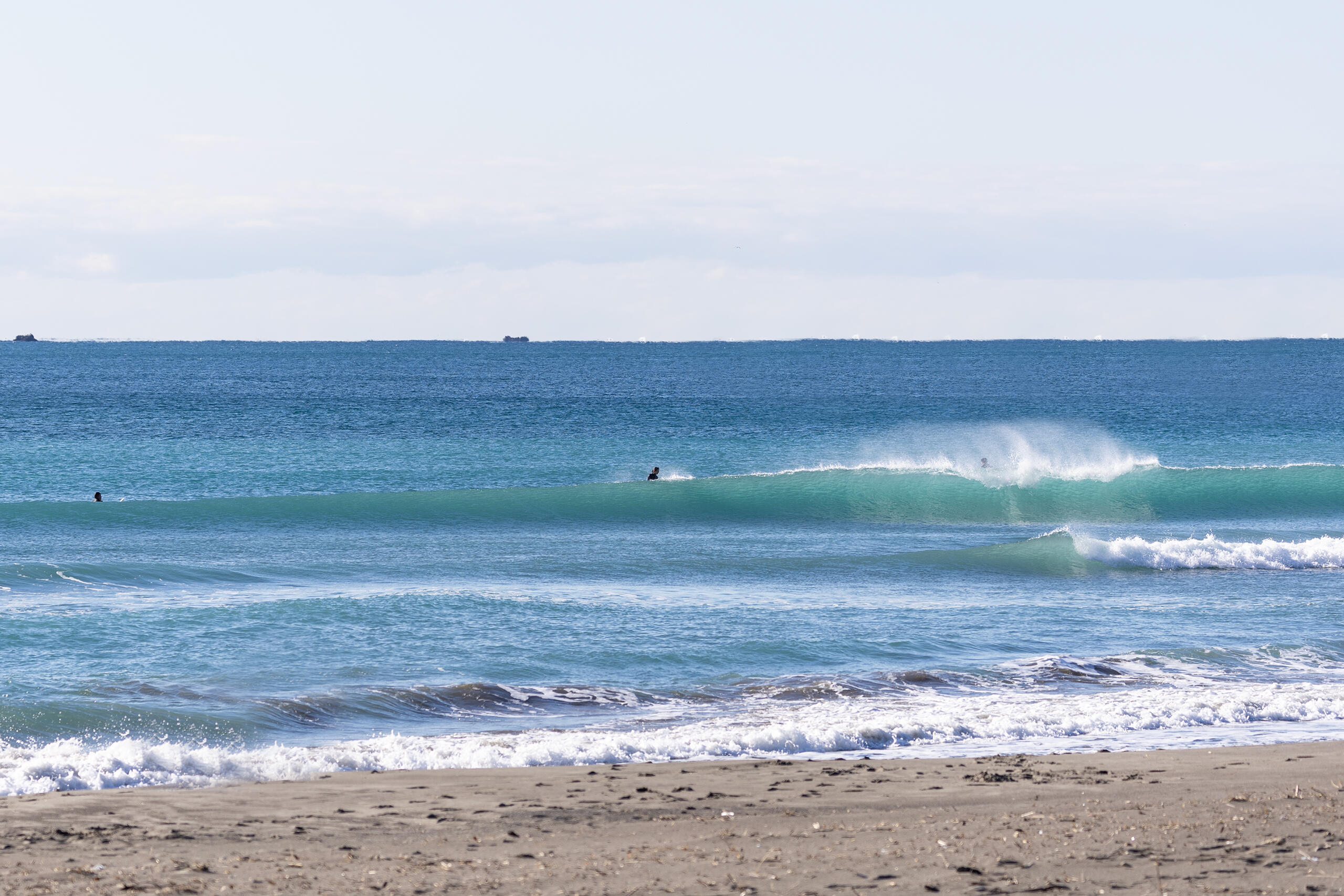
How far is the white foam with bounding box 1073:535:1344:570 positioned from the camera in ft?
70.6

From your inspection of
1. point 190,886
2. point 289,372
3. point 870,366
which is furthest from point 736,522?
point 870,366

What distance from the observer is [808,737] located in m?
10.4

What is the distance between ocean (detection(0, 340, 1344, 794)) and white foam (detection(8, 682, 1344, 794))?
0.13 ft

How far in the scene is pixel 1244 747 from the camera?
10.1 meters

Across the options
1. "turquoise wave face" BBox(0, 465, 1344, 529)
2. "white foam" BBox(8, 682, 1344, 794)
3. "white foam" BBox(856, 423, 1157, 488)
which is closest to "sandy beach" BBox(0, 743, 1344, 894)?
"white foam" BBox(8, 682, 1344, 794)

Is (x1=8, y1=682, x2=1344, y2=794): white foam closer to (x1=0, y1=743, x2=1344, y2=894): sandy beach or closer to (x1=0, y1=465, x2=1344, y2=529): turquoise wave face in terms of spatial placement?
(x1=0, y1=743, x2=1344, y2=894): sandy beach

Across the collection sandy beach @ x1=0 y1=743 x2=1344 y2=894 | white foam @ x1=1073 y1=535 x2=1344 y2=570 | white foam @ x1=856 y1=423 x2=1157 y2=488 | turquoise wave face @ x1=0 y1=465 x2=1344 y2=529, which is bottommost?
sandy beach @ x1=0 y1=743 x2=1344 y2=894

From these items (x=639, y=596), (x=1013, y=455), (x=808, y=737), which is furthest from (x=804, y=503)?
(x=808, y=737)

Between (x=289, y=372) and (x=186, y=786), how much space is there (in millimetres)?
101753

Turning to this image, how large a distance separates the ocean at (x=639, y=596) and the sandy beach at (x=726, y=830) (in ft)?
2.95

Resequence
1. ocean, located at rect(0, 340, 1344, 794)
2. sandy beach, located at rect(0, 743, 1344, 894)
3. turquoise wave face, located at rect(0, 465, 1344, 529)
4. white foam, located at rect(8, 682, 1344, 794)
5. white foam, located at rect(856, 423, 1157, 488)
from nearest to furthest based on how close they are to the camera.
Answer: sandy beach, located at rect(0, 743, 1344, 894)
white foam, located at rect(8, 682, 1344, 794)
ocean, located at rect(0, 340, 1344, 794)
turquoise wave face, located at rect(0, 465, 1344, 529)
white foam, located at rect(856, 423, 1157, 488)

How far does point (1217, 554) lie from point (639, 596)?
1103 cm

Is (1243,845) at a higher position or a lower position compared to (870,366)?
lower

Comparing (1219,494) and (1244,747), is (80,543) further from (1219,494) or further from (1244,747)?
(1219,494)
